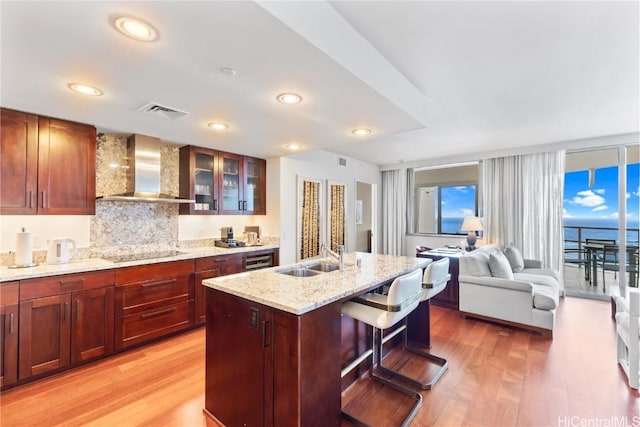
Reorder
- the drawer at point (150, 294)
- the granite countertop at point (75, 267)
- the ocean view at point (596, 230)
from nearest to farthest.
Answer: the granite countertop at point (75, 267) → the drawer at point (150, 294) → the ocean view at point (596, 230)

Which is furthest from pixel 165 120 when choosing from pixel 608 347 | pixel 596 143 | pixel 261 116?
pixel 596 143

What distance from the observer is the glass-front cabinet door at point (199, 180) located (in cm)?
378

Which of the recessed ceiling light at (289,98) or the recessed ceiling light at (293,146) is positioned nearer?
the recessed ceiling light at (289,98)

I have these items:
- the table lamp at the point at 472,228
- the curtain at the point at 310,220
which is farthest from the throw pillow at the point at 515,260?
the curtain at the point at 310,220

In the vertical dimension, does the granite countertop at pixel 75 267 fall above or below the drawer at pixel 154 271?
above

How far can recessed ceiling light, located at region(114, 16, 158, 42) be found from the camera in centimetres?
134

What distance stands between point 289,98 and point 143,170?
2093 millimetres

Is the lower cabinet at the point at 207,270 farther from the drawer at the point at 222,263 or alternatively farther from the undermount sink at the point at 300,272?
the undermount sink at the point at 300,272

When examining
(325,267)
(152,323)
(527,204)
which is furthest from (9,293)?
Result: (527,204)

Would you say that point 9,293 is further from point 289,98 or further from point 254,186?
point 254,186

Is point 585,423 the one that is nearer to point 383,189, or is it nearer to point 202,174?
point 202,174

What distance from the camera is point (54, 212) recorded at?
2686 millimetres

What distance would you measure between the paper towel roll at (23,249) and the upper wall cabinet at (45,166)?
0.21 metres

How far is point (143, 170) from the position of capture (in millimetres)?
3291
